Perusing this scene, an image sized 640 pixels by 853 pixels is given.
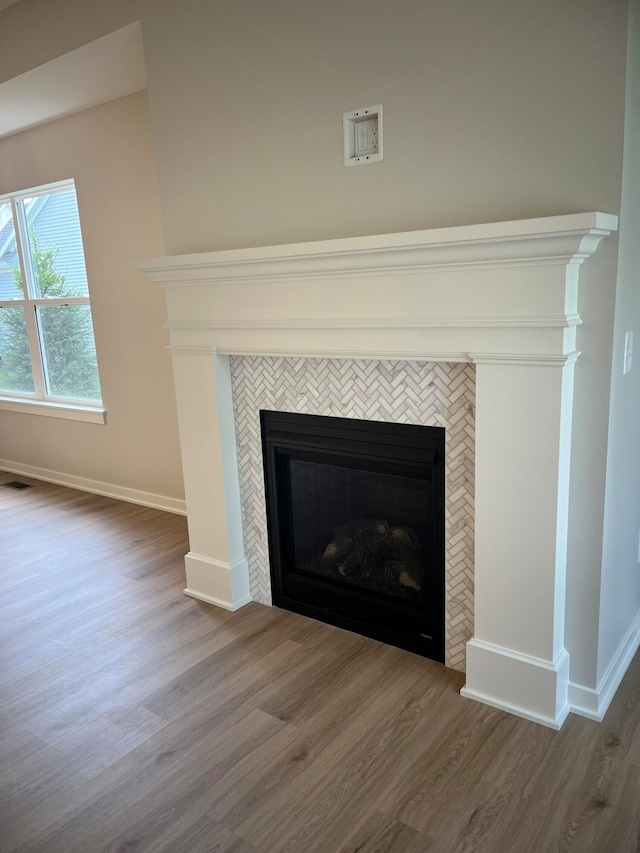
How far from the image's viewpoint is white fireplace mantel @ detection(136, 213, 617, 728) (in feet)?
5.96

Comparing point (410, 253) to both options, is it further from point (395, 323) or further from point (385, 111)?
point (385, 111)

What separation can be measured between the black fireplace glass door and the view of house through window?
2352mm

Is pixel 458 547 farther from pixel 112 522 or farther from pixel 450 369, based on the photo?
pixel 112 522

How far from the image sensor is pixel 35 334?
188 inches

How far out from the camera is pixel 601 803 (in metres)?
1.71

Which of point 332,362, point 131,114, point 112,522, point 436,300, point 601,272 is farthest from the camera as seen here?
point 112,522

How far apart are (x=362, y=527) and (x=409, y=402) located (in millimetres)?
609

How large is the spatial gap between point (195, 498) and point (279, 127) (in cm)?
153

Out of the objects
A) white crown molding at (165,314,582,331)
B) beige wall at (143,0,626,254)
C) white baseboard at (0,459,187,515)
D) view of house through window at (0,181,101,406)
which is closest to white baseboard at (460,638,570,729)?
white crown molding at (165,314,582,331)

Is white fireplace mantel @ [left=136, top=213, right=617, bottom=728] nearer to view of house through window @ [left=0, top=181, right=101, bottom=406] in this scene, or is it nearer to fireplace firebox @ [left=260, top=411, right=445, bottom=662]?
fireplace firebox @ [left=260, top=411, right=445, bottom=662]

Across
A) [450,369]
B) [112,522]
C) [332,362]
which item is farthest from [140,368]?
[450,369]

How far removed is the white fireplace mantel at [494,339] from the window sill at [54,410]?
2239 mm

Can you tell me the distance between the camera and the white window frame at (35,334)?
175 inches

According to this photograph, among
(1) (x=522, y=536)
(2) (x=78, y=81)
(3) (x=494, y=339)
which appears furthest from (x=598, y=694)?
(2) (x=78, y=81)
